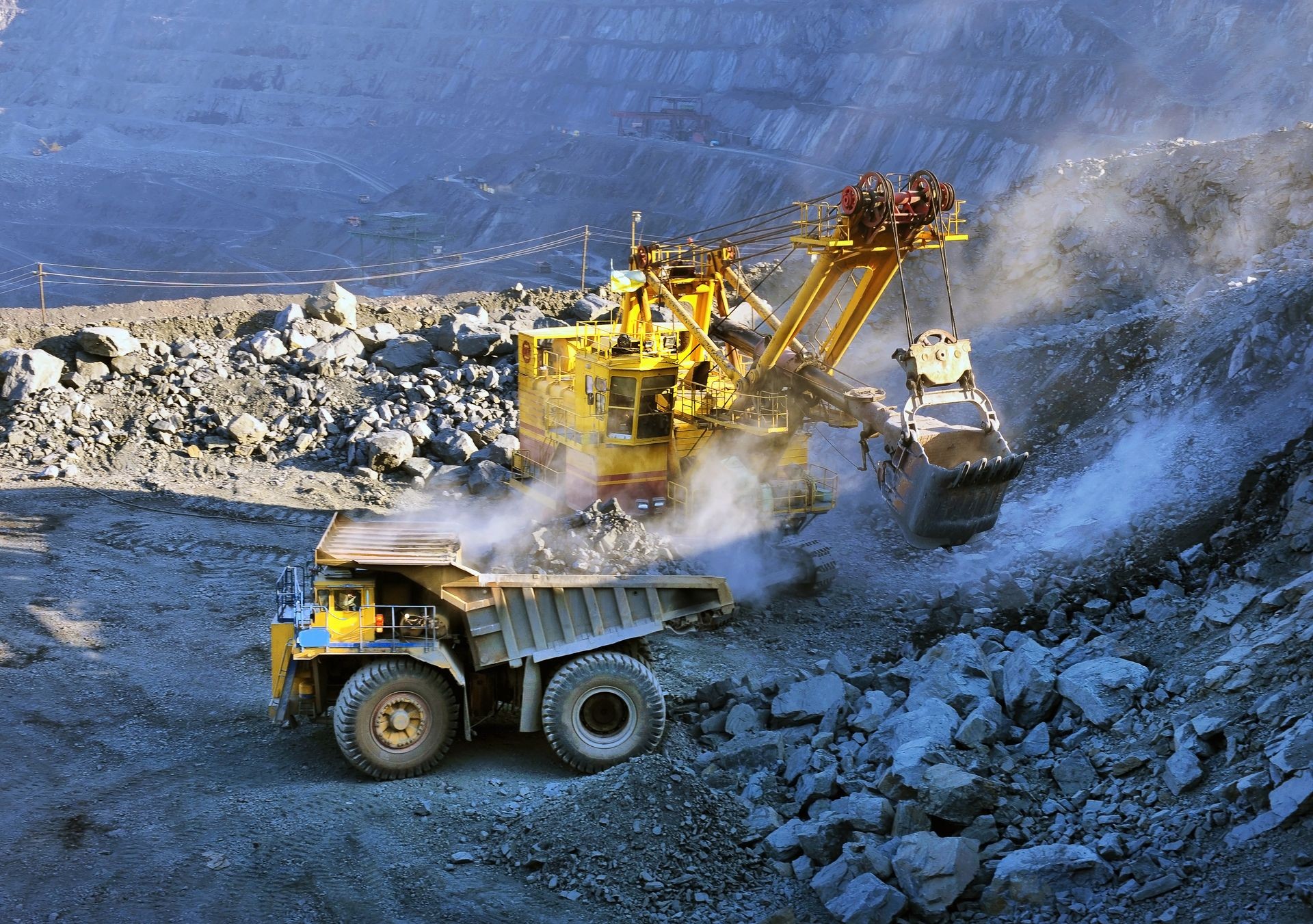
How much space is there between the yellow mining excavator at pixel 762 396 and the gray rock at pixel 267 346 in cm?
645

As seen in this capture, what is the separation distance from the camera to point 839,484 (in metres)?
18.7

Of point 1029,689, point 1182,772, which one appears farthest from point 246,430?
point 1182,772

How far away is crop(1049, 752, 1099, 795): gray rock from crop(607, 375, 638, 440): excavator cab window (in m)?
7.66

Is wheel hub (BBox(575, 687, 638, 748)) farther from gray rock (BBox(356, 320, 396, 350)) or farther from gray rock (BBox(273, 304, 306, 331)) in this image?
gray rock (BBox(273, 304, 306, 331))

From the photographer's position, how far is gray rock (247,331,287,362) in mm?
21766

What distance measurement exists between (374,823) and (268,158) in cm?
7750

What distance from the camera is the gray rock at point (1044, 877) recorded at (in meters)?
7.24

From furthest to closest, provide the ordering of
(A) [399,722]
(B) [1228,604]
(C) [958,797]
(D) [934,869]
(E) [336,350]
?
(E) [336,350], (B) [1228,604], (A) [399,722], (C) [958,797], (D) [934,869]

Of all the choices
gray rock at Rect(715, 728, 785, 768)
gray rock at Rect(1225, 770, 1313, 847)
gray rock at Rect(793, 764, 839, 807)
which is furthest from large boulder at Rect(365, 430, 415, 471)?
gray rock at Rect(1225, 770, 1313, 847)

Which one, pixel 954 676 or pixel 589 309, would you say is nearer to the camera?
pixel 954 676

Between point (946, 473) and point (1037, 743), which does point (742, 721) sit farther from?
point (946, 473)

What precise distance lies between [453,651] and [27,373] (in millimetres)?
13722

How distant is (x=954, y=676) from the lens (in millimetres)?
10070

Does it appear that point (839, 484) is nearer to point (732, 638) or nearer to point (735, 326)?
point (735, 326)
